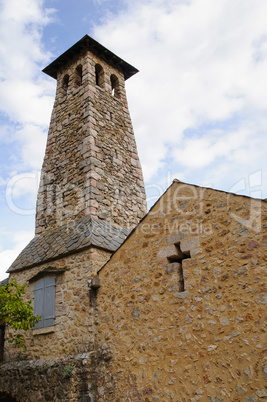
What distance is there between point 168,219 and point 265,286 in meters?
2.20

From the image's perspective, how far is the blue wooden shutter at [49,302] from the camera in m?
7.59

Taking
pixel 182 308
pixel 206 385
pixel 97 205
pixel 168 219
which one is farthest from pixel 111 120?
pixel 206 385

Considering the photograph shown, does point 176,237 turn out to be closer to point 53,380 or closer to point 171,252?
point 171,252

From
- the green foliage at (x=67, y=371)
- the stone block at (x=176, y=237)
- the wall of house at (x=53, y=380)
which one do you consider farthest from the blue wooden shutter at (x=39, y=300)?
the stone block at (x=176, y=237)

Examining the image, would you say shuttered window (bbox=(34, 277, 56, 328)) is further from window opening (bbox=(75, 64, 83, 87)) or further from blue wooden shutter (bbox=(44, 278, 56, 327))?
window opening (bbox=(75, 64, 83, 87))

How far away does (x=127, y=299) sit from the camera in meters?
6.62

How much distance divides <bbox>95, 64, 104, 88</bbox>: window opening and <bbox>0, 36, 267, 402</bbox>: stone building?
1.56m

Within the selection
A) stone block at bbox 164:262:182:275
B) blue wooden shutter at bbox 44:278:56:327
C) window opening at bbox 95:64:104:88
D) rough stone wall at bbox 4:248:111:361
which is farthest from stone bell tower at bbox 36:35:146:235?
stone block at bbox 164:262:182:275

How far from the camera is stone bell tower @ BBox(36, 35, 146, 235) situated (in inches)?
365

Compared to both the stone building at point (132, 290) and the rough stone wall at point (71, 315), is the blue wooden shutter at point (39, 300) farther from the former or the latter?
the rough stone wall at point (71, 315)

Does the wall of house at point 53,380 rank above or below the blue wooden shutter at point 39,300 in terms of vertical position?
below

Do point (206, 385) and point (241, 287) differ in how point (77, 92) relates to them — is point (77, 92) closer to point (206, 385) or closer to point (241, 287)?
point (241, 287)

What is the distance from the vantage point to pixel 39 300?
802 centimetres

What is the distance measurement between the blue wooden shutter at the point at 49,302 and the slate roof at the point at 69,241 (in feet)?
1.97
